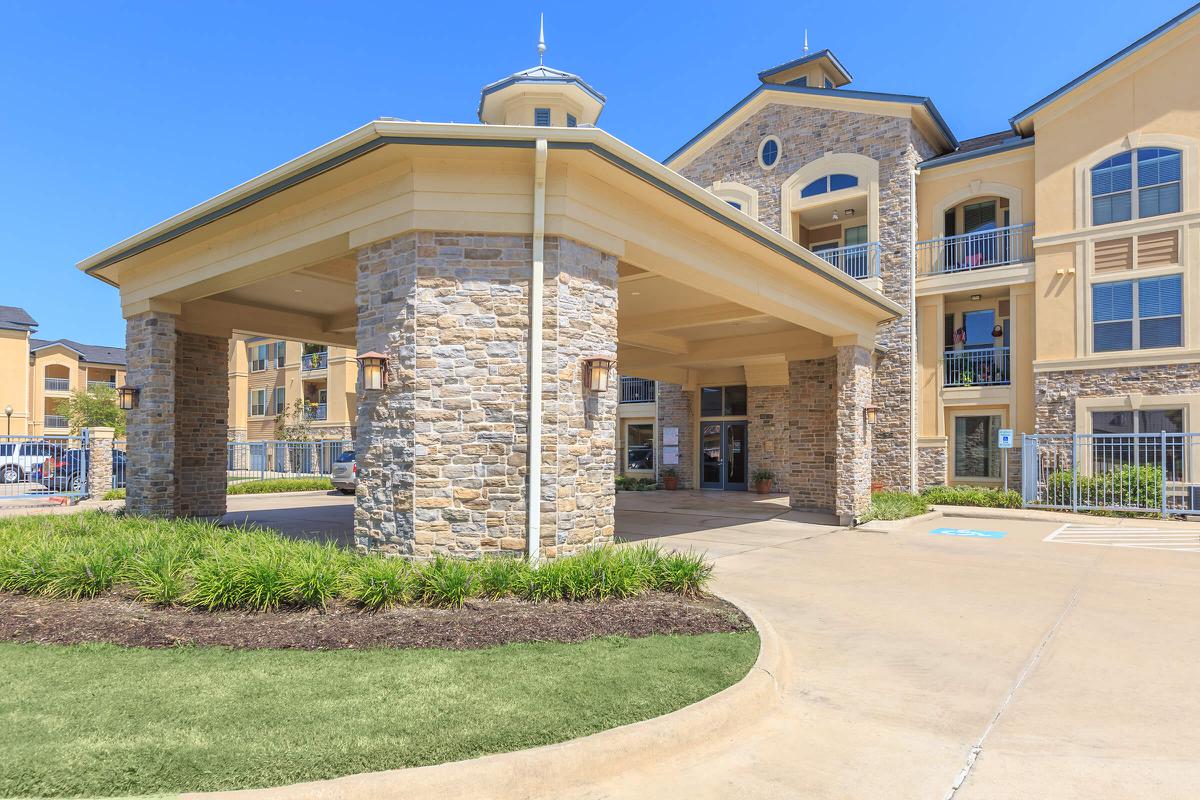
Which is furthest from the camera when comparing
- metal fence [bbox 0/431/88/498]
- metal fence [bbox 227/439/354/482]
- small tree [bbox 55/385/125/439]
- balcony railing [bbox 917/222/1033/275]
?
small tree [bbox 55/385/125/439]

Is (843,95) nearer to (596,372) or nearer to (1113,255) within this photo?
(1113,255)

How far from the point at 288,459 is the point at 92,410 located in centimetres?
1979

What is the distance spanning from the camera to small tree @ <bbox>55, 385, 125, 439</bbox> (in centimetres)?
4350

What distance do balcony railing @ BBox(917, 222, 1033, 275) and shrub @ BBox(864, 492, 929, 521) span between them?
6.53 m

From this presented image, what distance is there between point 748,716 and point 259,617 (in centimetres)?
419

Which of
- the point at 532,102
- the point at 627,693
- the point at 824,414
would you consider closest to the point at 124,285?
the point at 532,102

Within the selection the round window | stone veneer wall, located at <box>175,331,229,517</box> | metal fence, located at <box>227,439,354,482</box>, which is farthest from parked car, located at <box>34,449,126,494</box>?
the round window

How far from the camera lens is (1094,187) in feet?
56.1

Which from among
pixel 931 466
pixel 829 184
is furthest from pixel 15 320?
pixel 931 466

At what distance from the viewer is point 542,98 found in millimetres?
16016

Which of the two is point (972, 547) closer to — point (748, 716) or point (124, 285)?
point (748, 716)

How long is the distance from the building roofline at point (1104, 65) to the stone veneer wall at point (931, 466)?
897 centimetres

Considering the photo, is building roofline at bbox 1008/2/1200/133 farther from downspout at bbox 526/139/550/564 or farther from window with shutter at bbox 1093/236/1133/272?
downspout at bbox 526/139/550/564

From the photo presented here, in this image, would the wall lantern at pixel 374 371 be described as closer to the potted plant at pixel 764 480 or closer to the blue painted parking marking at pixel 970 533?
the blue painted parking marking at pixel 970 533
